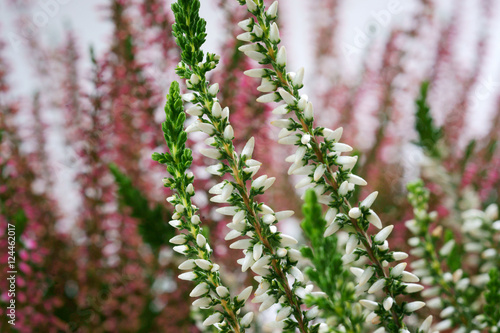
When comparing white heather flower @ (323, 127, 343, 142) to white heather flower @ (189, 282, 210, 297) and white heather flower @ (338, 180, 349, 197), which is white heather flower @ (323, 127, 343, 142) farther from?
white heather flower @ (189, 282, 210, 297)

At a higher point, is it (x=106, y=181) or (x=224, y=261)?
(x=106, y=181)

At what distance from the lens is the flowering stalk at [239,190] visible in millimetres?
323

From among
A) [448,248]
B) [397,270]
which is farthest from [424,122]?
[397,270]

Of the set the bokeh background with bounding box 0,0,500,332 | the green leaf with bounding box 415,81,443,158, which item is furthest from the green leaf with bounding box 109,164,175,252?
the green leaf with bounding box 415,81,443,158

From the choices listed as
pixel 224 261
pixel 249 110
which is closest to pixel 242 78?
pixel 249 110

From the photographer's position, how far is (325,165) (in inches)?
13.0

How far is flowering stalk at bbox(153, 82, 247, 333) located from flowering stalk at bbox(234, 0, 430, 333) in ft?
0.21

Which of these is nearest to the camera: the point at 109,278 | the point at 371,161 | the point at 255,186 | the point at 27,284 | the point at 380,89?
the point at 255,186

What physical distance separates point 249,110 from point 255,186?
1.38 ft

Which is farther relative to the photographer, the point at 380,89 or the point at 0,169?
the point at 380,89

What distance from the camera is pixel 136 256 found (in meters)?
0.86

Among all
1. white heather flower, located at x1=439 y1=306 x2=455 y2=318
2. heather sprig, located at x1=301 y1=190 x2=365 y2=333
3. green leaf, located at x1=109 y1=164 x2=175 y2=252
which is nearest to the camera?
heather sprig, located at x1=301 y1=190 x2=365 y2=333

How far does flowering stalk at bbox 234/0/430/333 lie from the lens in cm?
33

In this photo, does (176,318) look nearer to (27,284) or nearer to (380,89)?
(27,284)
